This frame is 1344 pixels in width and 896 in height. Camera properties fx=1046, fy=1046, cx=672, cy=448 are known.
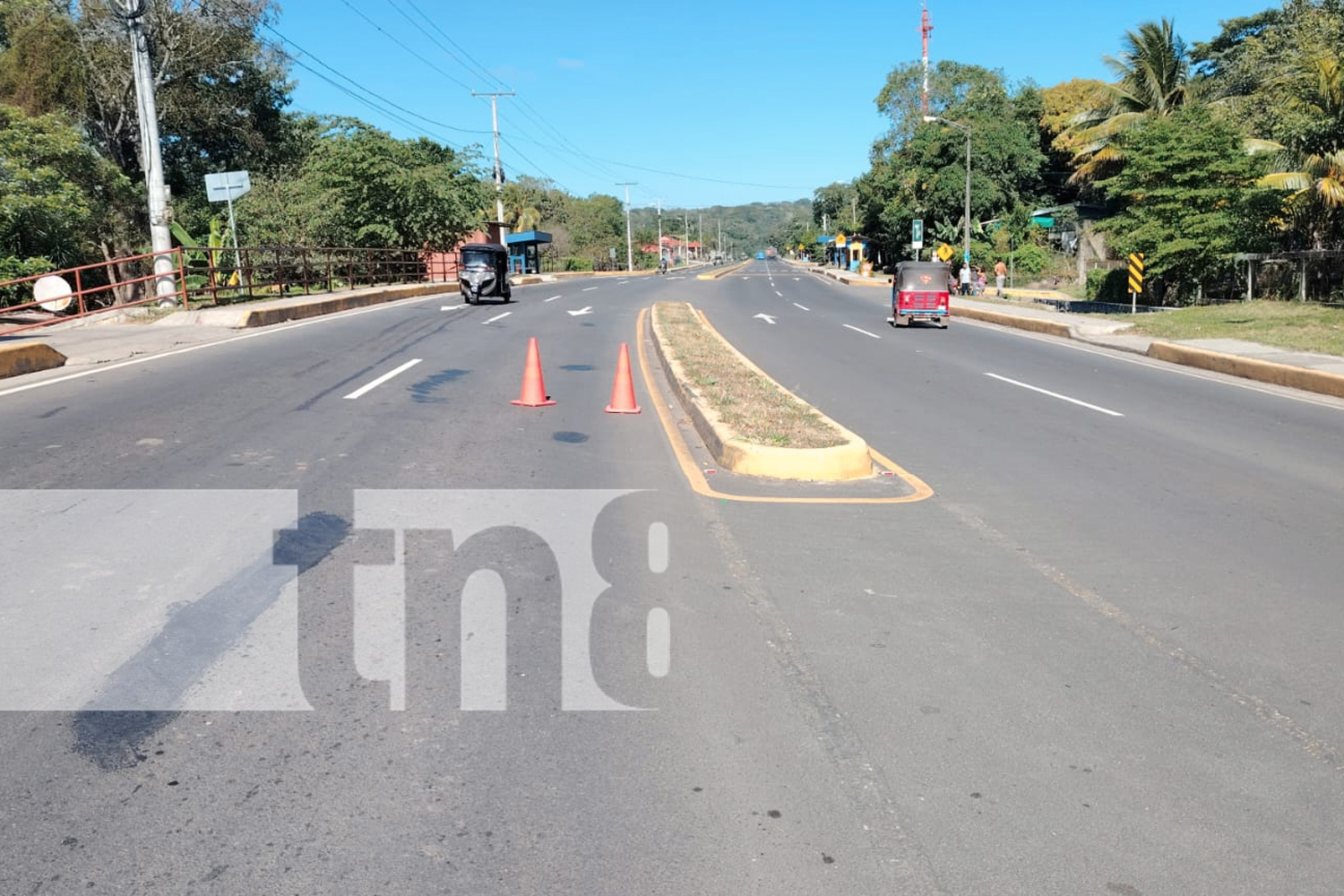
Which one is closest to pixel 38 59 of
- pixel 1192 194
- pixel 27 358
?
pixel 27 358

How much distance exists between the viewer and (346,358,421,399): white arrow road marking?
12491mm

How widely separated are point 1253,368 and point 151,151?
21490mm

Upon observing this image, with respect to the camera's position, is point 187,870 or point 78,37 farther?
point 78,37

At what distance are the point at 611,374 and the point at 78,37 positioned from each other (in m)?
33.9

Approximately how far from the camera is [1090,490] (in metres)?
8.07

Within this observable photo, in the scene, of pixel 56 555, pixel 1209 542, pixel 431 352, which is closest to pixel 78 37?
pixel 431 352

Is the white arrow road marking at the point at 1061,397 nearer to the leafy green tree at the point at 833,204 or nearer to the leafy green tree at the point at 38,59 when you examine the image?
the leafy green tree at the point at 38,59

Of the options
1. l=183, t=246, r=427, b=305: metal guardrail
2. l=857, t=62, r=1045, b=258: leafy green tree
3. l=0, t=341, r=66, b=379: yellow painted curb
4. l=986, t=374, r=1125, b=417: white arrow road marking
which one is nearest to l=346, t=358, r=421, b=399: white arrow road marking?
l=0, t=341, r=66, b=379: yellow painted curb

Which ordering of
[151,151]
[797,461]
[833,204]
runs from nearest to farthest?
[797,461] < [151,151] < [833,204]

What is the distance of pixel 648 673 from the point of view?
14.9 feet

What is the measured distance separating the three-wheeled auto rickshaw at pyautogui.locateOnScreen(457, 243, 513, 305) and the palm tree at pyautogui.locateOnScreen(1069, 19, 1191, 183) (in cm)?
2357

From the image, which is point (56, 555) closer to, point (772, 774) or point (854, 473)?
point (772, 774)

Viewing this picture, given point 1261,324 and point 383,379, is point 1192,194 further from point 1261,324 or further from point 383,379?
point 383,379

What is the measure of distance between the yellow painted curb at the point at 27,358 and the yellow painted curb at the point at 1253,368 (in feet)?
57.2
